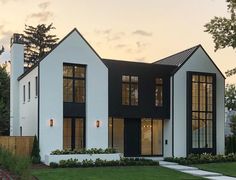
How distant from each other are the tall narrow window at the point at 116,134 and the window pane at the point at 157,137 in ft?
7.71

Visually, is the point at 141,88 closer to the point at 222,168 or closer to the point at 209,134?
the point at 209,134

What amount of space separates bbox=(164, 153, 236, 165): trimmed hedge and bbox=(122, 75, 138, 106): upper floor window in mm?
4301

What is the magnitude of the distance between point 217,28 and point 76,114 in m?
10.1

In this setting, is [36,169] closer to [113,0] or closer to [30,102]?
[30,102]

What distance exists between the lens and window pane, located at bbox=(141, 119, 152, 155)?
28913 millimetres

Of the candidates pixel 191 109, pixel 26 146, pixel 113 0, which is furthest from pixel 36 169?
pixel 191 109

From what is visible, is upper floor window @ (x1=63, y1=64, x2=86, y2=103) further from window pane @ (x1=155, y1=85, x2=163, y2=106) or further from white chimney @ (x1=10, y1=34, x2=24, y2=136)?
white chimney @ (x1=10, y1=34, x2=24, y2=136)

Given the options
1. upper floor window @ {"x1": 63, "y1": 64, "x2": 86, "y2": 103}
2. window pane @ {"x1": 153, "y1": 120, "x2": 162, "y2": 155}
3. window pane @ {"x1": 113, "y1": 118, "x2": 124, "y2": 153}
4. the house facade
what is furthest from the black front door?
upper floor window @ {"x1": 63, "y1": 64, "x2": 86, "y2": 103}

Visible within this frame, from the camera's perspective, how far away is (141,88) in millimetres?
28438

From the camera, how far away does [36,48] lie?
71438 mm

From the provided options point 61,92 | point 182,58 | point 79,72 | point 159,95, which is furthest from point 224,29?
point 61,92

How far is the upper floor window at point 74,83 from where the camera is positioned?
2589 centimetres

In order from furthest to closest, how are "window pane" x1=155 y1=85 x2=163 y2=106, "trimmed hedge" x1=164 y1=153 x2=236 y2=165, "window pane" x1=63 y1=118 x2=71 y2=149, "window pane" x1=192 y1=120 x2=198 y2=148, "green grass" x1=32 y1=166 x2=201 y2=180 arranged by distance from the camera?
"window pane" x1=155 y1=85 x2=163 y2=106 → "window pane" x1=192 y1=120 x2=198 y2=148 → "trimmed hedge" x1=164 y1=153 x2=236 y2=165 → "window pane" x1=63 y1=118 x2=71 y2=149 → "green grass" x1=32 y1=166 x2=201 y2=180

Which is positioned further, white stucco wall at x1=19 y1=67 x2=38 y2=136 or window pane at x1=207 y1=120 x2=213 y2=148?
window pane at x1=207 y1=120 x2=213 y2=148
